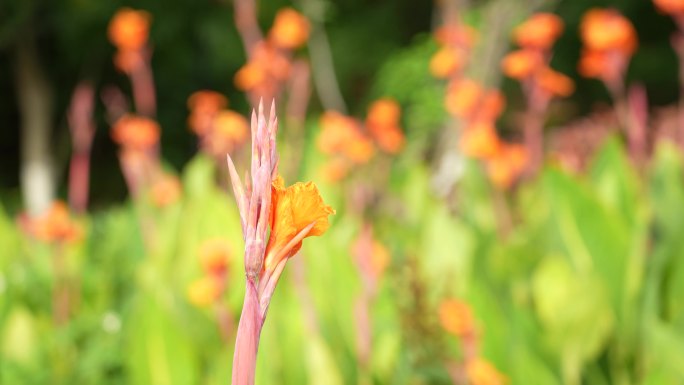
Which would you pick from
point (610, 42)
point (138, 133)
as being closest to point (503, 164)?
point (610, 42)

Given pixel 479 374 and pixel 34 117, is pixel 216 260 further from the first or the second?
pixel 34 117

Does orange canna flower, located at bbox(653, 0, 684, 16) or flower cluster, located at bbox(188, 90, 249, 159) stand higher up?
flower cluster, located at bbox(188, 90, 249, 159)

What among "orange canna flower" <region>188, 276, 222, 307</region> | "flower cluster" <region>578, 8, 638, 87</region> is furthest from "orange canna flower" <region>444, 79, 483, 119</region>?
"orange canna flower" <region>188, 276, 222, 307</region>

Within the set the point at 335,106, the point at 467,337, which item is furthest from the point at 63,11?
the point at 467,337

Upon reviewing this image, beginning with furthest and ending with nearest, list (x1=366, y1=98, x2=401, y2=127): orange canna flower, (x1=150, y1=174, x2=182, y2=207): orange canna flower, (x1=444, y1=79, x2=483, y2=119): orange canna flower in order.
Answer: (x1=150, y1=174, x2=182, y2=207): orange canna flower < (x1=366, y1=98, x2=401, y2=127): orange canna flower < (x1=444, y1=79, x2=483, y2=119): orange canna flower

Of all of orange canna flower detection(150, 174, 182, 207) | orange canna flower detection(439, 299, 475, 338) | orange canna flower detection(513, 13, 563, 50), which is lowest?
orange canna flower detection(439, 299, 475, 338)

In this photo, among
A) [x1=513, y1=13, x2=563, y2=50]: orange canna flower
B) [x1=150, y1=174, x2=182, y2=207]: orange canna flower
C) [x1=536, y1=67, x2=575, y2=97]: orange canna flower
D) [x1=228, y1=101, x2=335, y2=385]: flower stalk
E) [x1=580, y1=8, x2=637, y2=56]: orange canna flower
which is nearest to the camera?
[x1=228, y1=101, x2=335, y2=385]: flower stalk

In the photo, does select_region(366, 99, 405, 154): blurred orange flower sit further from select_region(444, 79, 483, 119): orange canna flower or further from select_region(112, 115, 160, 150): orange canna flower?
select_region(112, 115, 160, 150): orange canna flower
